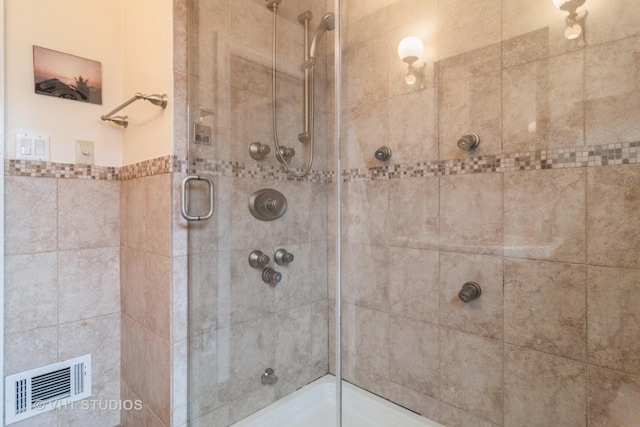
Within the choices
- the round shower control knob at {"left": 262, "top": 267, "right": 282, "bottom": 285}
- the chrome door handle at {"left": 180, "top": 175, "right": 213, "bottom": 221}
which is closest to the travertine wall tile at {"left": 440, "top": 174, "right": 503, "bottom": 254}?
the round shower control knob at {"left": 262, "top": 267, "right": 282, "bottom": 285}

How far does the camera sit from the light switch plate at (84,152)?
4.55 ft

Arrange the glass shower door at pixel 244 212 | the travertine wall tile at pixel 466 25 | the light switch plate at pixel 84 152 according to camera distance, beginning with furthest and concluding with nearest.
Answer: the light switch plate at pixel 84 152 → the glass shower door at pixel 244 212 → the travertine wall tile at pixel 466 25

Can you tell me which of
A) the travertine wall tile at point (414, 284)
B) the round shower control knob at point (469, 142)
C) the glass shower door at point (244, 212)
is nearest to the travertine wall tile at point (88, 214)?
the glass shower door at point (244, 212)

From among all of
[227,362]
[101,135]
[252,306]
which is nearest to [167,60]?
[101,135]

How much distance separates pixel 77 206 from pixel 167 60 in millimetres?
744

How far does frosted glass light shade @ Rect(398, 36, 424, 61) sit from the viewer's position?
134 centimetres

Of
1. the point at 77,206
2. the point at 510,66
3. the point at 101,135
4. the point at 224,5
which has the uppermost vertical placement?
the point at 224,5

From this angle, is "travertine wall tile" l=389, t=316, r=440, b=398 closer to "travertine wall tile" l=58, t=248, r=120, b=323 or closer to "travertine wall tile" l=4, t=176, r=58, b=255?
"travertine wall tile" l=58, t=248, r=120, b=323

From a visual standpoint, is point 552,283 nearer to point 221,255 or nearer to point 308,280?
point 308,280

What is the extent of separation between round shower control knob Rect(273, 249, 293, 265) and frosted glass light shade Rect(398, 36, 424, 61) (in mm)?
1007

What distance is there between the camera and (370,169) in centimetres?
151

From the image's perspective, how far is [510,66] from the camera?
1110 millimetres

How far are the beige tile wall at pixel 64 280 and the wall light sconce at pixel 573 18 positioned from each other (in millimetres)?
1854

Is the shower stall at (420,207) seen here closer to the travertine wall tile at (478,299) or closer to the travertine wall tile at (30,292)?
the travertine wall tile at (478,299)
